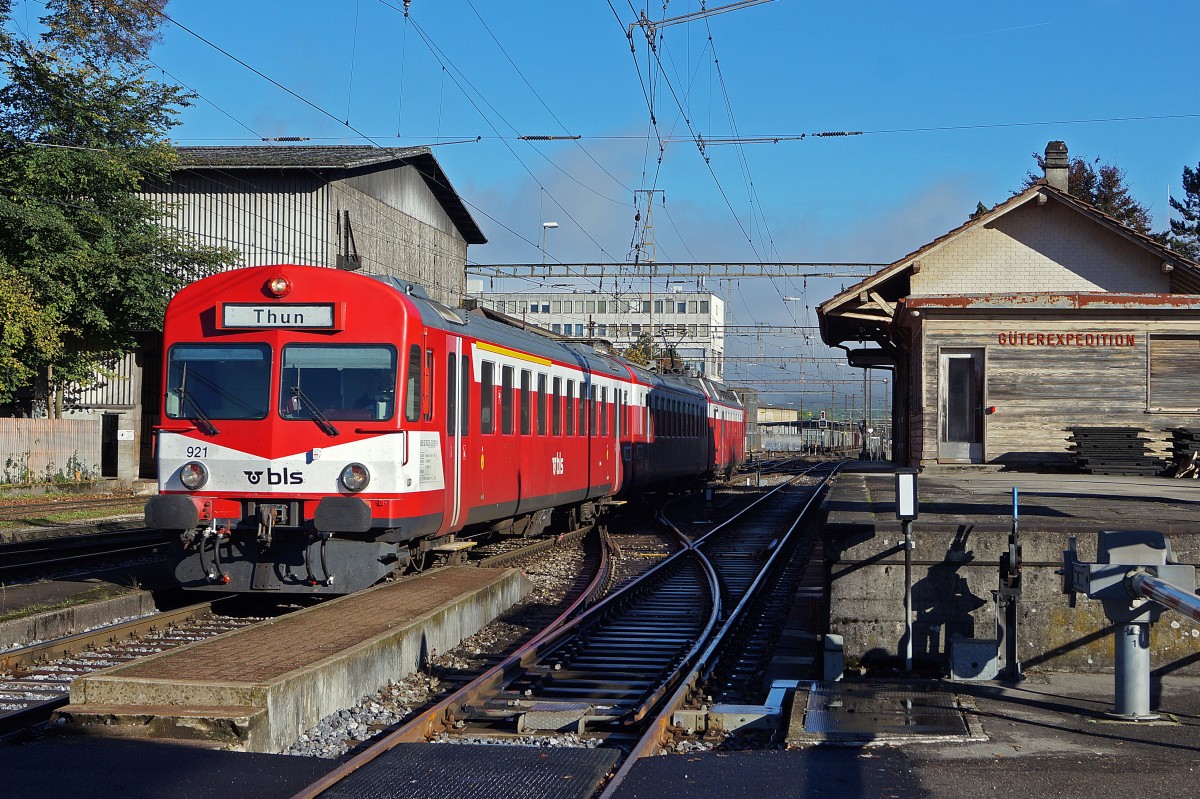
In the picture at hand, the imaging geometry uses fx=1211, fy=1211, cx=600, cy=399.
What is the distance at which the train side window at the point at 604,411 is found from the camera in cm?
2045

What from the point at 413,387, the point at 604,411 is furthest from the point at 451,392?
the point at 604,411

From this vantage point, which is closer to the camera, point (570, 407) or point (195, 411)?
point (195, 411)

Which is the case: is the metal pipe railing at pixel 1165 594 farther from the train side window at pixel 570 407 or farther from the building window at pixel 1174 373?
the building window at pixel 1174 373

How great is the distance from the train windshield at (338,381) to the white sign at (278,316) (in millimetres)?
208

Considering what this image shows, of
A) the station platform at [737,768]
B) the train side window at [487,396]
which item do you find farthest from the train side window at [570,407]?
the station platform at [737,768]

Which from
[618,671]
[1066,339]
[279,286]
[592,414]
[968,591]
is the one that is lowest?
[618,671]

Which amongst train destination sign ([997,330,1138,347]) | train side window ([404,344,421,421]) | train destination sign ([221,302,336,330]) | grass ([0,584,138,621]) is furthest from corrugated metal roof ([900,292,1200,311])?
grass ([0,584,138,621])

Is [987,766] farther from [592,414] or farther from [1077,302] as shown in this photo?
[1077,302]

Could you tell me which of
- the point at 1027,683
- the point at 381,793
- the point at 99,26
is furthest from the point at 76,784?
the point at 99,26

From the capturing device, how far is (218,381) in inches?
431

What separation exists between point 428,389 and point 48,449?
23.7 meters

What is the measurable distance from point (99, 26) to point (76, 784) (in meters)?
30.5

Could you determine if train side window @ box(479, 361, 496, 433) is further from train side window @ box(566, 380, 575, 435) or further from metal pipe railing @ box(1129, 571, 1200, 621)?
metal pipe railing @ box(1129, 571, 1200, 621)

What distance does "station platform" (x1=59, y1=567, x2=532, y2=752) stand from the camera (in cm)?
650
